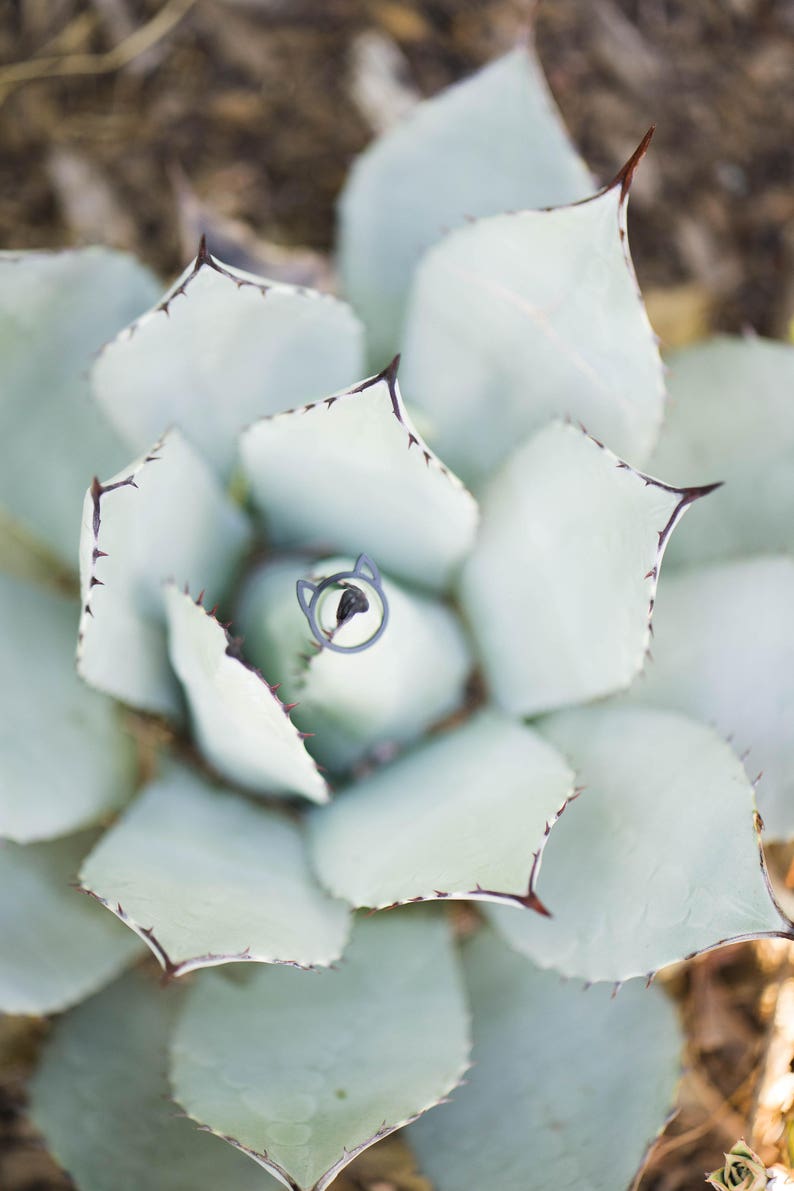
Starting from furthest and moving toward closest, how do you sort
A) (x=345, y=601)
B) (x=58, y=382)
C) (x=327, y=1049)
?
(x=58, y=382) < (x=327, y=1049) < (x=345, y=601)

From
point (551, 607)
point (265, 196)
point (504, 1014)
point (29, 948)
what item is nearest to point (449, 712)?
point (551, 607)

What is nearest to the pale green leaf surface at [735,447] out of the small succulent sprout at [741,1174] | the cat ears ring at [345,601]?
the cat ears ring at [345,601]

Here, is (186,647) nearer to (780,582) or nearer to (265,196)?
(780,582)

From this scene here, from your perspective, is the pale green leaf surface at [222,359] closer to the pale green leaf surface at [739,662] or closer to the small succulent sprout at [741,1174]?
the pale green leaf surface at [739,662]

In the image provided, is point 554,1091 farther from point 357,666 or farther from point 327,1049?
point 357,666

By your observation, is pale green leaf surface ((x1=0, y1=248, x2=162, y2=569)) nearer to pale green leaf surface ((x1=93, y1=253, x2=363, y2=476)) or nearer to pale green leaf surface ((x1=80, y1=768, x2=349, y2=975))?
pale green leaf surface ((x1=93, y1=253, x2=363, y2=476))

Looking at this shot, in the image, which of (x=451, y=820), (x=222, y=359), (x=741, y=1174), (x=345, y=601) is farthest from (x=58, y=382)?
(x=741, y=1174)
